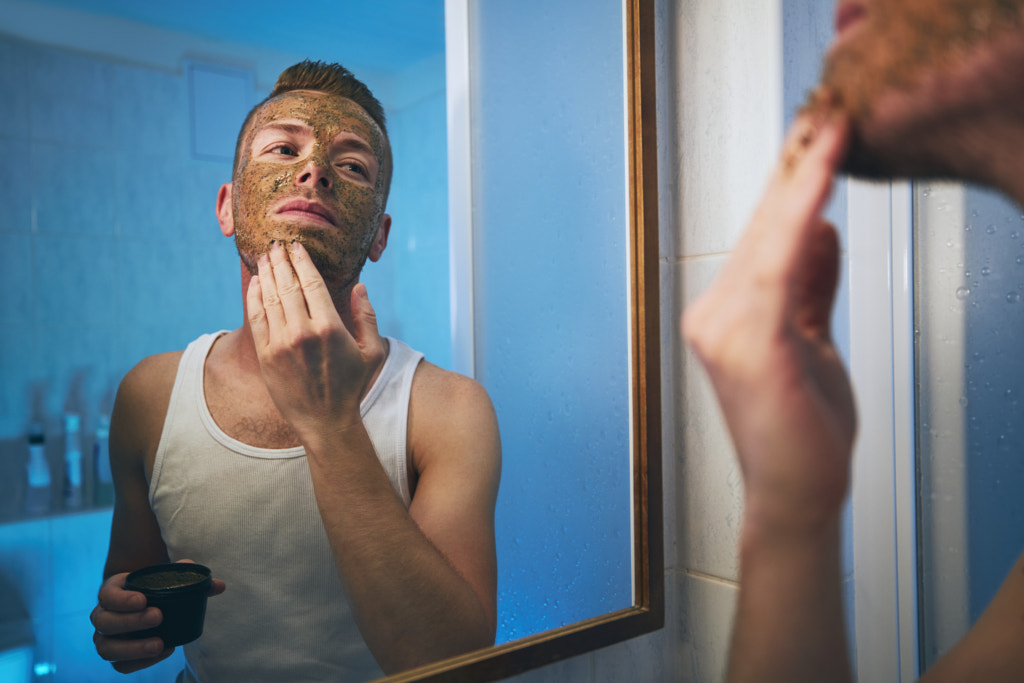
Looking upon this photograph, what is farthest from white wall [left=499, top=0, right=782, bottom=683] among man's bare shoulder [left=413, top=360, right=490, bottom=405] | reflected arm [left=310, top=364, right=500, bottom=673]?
man's bare shoulder [left=413, top=360, right=490, bottom=405]

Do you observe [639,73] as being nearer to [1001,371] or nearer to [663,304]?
[663,304]

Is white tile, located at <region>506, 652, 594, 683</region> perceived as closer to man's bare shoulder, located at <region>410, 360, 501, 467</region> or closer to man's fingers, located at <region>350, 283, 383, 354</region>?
man's bare shoulder, located at <region>410, 360, 501, 467</region>

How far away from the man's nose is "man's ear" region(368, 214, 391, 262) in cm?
7

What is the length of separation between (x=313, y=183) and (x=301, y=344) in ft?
0.53

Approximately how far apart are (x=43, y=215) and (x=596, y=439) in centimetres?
70

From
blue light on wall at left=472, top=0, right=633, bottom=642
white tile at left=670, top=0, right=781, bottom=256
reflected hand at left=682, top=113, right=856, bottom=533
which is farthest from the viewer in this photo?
white tile at left=670, top=0, right=781, bottom=256

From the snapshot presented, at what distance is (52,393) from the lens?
0.54 metres

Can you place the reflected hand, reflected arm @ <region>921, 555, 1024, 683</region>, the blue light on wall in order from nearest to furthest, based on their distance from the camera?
the reflected hand, reflected arm @ <region>921, 555, 1024, 683</region>, the blue light on wall

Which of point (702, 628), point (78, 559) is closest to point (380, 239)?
point (78, 559)

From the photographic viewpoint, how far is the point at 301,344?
63cm

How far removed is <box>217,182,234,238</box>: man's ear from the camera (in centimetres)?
62

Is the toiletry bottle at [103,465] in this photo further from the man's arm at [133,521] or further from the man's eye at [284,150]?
the man's eye at [284,150]

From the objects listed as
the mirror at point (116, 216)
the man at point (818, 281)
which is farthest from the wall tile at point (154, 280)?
the man at point (818, 281)

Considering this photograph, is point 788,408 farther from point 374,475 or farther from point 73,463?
point 73,463
